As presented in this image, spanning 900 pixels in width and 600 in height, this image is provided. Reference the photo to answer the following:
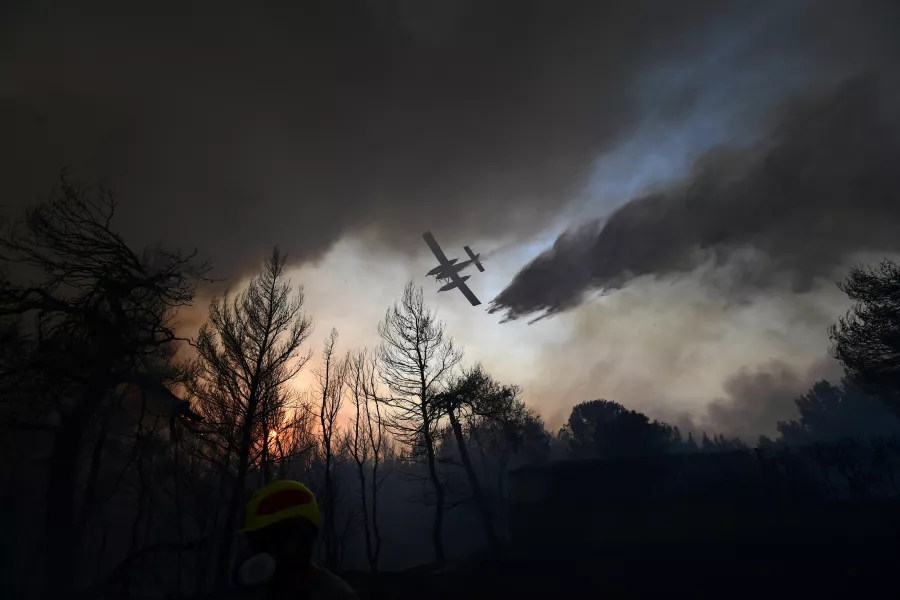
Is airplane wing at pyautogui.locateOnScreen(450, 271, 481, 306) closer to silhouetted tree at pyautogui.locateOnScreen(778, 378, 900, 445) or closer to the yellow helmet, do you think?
the yellow helmet

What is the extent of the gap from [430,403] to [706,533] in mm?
21805

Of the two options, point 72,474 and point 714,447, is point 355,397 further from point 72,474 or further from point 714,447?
point 714,447

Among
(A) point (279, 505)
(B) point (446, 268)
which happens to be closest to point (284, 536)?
(A) point (279, 505)

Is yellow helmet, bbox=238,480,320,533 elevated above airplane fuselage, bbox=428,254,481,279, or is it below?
below

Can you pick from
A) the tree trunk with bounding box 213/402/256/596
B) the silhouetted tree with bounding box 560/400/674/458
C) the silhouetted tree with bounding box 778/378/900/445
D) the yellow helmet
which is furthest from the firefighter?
the silhouetted tree with bounding box 778/378/900/445

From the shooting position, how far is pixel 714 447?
10400cm

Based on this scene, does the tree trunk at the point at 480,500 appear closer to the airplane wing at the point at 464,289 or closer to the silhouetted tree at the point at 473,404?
the silhouetted tree at the point at 473,404

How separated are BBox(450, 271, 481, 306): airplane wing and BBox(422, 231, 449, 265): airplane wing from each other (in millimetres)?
1863

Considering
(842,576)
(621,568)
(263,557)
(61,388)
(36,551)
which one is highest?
(61,388)

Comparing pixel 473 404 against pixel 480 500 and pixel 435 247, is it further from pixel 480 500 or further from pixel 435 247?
pixel 435 247

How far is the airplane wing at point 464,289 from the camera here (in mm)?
44447

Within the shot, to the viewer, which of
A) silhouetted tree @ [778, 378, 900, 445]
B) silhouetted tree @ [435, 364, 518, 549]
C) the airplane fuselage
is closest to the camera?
silhouetted tree @ [435, 364, 518, 549]

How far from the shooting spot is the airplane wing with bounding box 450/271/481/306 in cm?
4445

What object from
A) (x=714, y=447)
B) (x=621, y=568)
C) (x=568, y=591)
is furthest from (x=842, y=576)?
(x=714, y=447)
